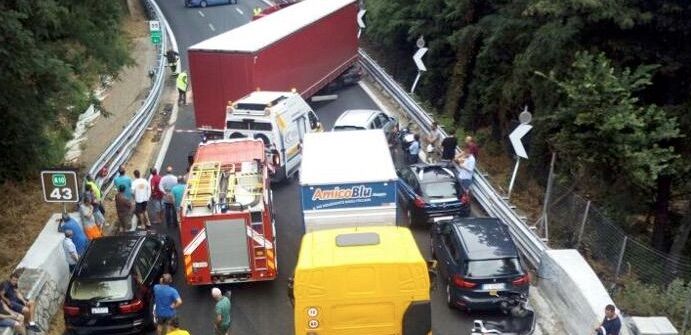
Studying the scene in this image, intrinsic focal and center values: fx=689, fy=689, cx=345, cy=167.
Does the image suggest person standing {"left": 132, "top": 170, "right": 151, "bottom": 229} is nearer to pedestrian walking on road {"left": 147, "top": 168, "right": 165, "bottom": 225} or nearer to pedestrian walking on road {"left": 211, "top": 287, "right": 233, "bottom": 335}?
pedestrian walking on road {"left": 147, "top": 168, "right": 165, "bottom": 225}

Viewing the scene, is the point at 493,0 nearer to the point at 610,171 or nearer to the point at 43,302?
the point at 610,171

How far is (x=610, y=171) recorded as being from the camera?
16031 millimetres

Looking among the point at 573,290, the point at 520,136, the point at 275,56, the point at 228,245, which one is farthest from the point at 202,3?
the point at 573,290

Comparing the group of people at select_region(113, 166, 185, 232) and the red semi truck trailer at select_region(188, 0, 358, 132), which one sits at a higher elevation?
the red semi truck trailer at select_region(188, 0, 358, 132)

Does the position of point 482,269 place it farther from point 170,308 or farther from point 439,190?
point 170,308

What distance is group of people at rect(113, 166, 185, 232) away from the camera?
667 inches

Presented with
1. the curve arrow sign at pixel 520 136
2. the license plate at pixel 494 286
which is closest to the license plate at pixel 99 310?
the license plate at pixel 494 286

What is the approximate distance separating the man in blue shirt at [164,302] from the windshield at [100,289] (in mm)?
787

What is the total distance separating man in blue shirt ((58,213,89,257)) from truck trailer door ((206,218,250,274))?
291cm

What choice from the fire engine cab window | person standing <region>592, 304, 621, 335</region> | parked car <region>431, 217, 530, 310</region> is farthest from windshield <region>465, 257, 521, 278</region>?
the fire engine cab window

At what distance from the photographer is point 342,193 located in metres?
15.0

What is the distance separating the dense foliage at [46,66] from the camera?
49.1 feet

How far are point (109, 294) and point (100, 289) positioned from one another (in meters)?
0.20

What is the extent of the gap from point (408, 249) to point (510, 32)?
14.8 m
